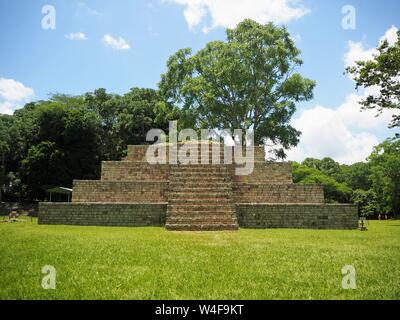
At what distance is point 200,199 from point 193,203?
38 centimetres

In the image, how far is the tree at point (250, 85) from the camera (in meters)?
26.5

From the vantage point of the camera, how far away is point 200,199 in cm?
1378

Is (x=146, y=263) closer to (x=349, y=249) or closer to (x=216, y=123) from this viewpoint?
(x=349, y=249)

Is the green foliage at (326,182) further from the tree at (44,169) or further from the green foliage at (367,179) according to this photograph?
the tree at (44,169)

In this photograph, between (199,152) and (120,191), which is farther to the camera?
(199,152)

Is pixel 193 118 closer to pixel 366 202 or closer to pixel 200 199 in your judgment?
pixel 200 199

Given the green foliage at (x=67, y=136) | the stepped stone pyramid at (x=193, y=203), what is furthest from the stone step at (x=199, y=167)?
the green foliage at (x=67, y=136)

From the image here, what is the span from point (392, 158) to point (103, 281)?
96.0 feet

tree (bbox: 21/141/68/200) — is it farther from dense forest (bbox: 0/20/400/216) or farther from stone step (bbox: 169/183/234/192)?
stone step (bbox: 169/183/234/192)

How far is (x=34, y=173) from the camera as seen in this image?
3222 cm

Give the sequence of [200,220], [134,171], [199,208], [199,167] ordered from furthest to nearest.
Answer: [134,171], [199,167], [199,208], [200,220]

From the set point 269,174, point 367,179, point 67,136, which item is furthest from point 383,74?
point 367,179
